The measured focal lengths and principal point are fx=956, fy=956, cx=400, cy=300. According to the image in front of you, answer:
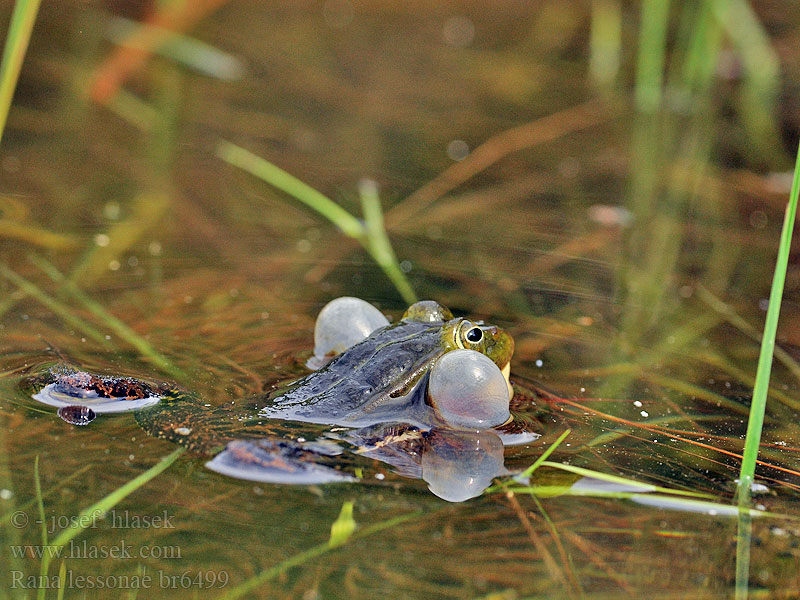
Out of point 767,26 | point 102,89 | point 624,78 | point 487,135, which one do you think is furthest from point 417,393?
point 767,26

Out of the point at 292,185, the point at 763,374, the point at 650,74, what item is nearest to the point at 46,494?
the point at 763,374

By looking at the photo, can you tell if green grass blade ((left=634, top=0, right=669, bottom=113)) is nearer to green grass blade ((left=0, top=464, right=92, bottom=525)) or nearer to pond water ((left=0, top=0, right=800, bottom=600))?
pond water ((left=0, top=0, right=800, bottom=600))

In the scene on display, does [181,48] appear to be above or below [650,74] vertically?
above

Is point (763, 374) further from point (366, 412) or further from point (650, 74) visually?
point (650, 74)

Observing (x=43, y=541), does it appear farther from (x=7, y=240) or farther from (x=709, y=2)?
(x=709, y=2)

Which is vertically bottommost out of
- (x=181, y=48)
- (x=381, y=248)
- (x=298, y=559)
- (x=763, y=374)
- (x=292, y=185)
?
(x=298, y=559)

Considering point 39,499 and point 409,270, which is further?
point 409,270

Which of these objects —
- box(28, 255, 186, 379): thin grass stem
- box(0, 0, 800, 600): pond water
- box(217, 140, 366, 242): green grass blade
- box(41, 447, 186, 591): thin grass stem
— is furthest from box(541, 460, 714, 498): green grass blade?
box(217, 140, 366, 242): green grass blade
